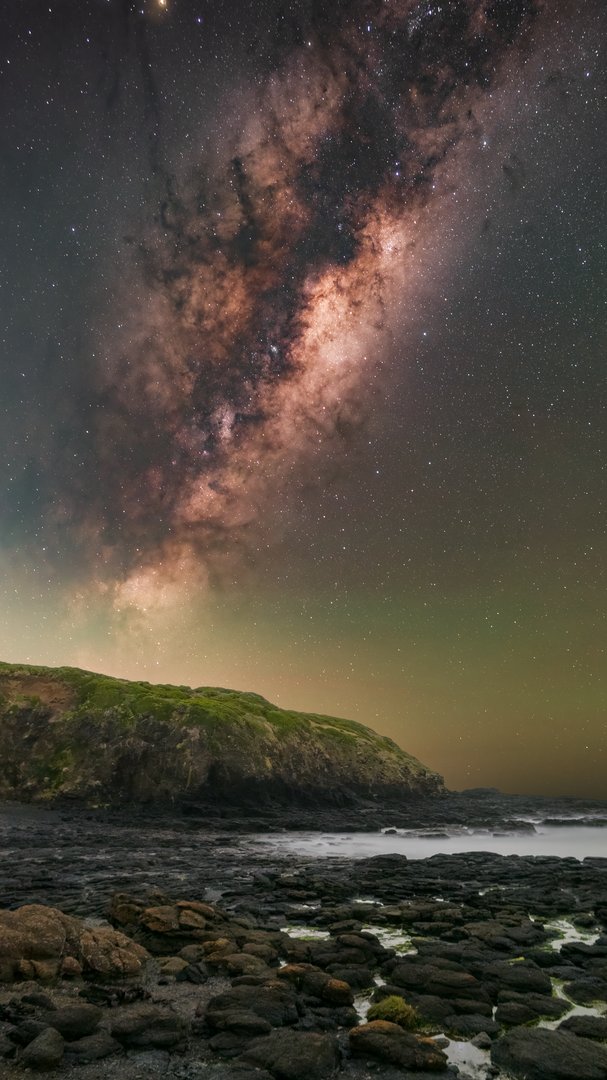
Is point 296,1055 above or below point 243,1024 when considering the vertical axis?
above

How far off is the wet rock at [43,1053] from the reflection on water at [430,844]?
2311cm

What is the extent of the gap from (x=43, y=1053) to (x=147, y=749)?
4567 cm

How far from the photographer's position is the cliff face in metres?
46.5

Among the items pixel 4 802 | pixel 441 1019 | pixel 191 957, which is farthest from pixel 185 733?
pixel 441 1019

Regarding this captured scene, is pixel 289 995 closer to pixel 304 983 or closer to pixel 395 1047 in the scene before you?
pixel 304 983

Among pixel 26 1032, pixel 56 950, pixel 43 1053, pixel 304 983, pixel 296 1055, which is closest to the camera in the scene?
pixel 43 1053

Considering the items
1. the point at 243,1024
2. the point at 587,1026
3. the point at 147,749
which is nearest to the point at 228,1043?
the point at 243,1024

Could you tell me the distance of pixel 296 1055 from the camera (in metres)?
6.19

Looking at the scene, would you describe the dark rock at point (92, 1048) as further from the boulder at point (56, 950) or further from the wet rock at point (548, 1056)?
the wet rock at point (548, 1056)

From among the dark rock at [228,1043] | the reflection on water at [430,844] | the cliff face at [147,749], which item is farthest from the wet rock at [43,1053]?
the cliff face at [147,749]

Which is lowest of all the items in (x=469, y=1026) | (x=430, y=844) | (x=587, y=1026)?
(x=430, y=844)

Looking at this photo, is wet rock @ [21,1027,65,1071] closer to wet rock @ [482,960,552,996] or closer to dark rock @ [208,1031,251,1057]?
dark rock @ [208,1031,251,1057]

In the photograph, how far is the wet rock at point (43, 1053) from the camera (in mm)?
5926

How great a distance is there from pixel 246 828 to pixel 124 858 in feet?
57.5
